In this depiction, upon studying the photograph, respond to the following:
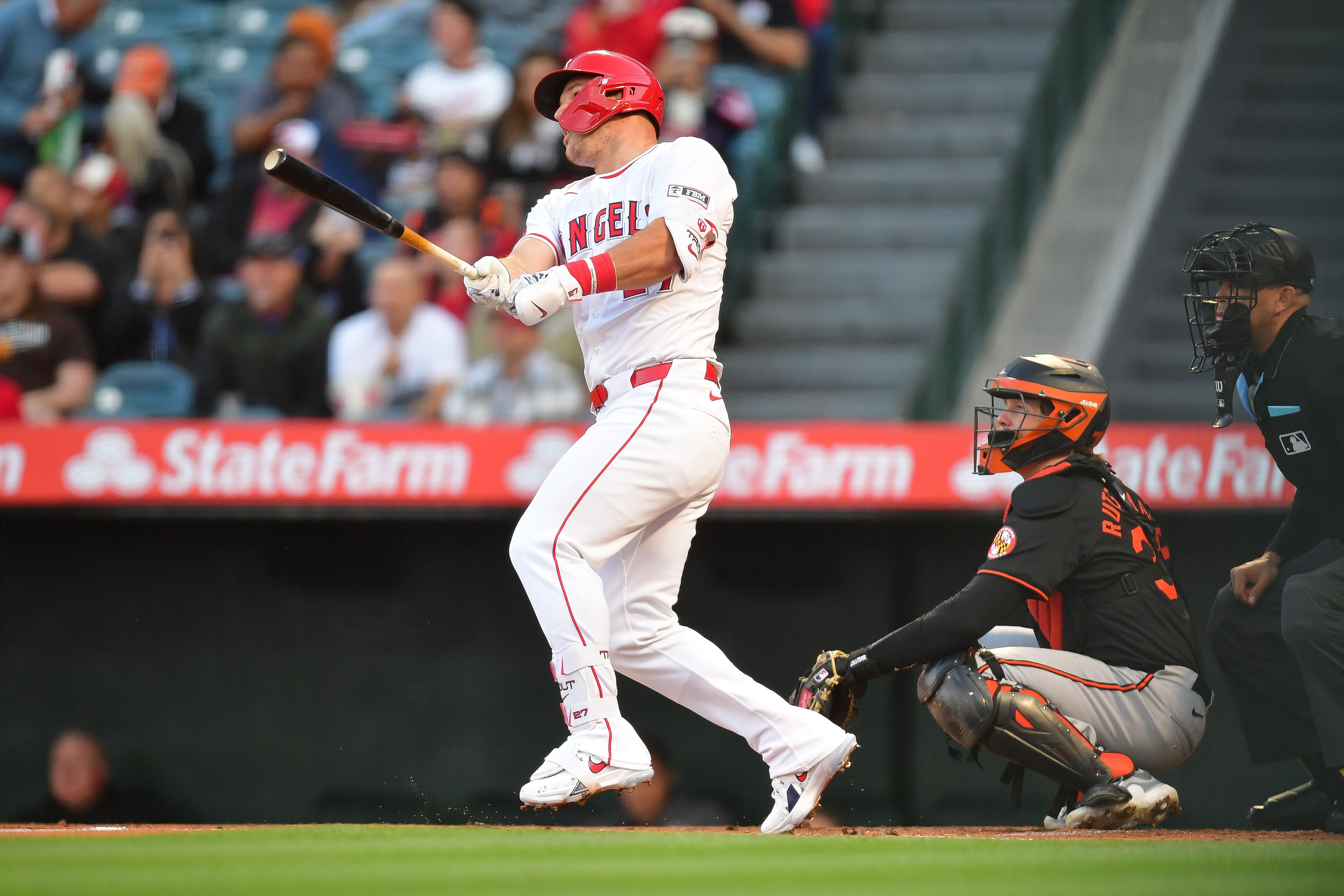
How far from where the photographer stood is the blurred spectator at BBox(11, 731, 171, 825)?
20.0 feet

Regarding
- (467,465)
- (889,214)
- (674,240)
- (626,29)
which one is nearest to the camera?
(674,240)

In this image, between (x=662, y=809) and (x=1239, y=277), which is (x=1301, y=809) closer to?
(x=1239, y=277)

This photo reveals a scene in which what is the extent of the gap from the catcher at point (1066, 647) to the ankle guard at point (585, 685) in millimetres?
586

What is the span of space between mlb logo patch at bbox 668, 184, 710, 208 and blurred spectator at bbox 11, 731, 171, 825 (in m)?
3.66

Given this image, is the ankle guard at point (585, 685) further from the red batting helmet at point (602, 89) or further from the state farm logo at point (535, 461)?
the state farm logo at point (535, 461)

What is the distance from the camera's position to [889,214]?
780 cm

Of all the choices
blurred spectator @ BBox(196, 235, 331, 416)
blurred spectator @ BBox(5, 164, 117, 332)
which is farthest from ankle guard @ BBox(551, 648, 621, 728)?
blurred spectator @ BBox(5, 164, 117, 332)

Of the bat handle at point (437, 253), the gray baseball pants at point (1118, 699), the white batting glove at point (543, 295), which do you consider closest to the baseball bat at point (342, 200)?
the bat handle at point (437, 253)

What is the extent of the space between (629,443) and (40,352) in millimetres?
4041

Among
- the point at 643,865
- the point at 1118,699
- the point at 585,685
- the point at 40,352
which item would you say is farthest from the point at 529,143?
the point at 643,865

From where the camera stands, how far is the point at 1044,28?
27.8 feet

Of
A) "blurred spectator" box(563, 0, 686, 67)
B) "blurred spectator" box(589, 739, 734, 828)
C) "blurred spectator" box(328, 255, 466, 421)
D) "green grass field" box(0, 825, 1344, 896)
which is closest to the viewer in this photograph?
"green grass field" box(0, 825, 1344, 896)

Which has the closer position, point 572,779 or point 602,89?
point 572,779

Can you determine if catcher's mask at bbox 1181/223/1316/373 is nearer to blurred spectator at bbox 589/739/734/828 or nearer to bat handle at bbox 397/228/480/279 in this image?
bat handle at bbox 397/228/480/279
